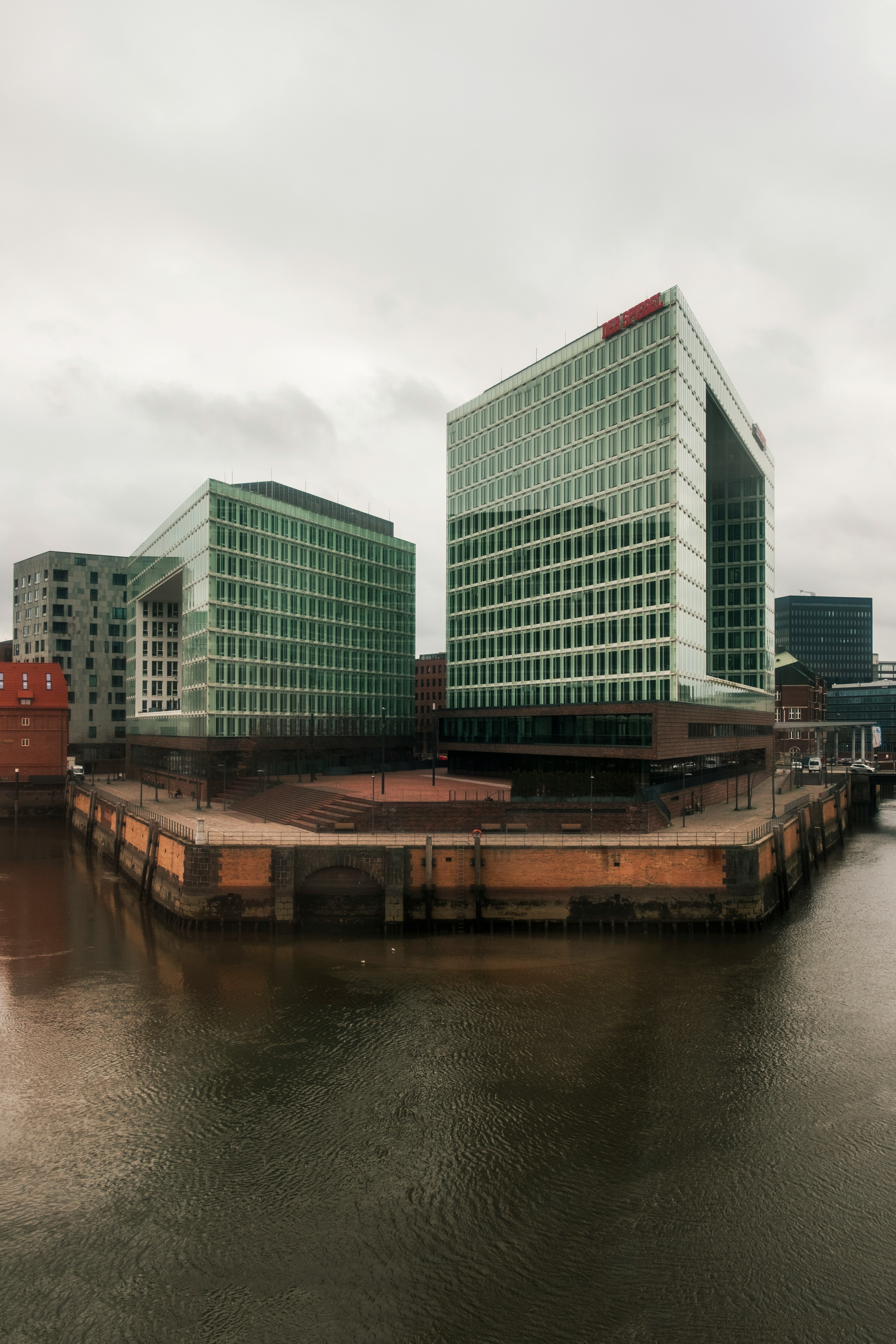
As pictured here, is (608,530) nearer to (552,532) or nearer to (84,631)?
(552,532)

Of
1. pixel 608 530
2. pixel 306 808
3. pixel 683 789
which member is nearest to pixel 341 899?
pixel 306 808

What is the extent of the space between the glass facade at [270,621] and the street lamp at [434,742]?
6.51m

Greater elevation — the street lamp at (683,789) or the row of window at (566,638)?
the row of window at (566,638)

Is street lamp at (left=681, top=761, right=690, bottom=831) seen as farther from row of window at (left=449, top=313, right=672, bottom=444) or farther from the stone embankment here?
row of window at (left=449, top=313, right=672, bottom=444)

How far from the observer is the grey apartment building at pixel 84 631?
136875 millimetres

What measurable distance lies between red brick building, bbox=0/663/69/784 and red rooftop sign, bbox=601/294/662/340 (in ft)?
248

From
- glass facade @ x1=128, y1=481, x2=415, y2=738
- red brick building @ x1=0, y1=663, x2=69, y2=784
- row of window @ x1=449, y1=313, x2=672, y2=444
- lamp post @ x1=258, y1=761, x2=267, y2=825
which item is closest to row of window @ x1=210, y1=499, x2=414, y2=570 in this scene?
glass facade @ x1=128, y1=481, x2=415, y2=738

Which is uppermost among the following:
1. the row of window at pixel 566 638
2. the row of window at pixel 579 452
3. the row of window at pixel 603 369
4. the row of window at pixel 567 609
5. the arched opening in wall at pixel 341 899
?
the row of window at pixel 603 369

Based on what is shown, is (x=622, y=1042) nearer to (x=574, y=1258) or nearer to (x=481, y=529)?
(x=574, y=1258)

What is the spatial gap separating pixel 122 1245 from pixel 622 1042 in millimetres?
18368

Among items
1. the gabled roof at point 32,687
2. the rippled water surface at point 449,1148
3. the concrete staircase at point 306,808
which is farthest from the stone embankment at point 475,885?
the gabled roof at point 32,687

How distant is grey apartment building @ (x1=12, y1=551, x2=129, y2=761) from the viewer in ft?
449

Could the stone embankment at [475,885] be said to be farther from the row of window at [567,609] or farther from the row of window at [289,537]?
the row of window at [289,537]

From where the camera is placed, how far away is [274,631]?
3494 inches
